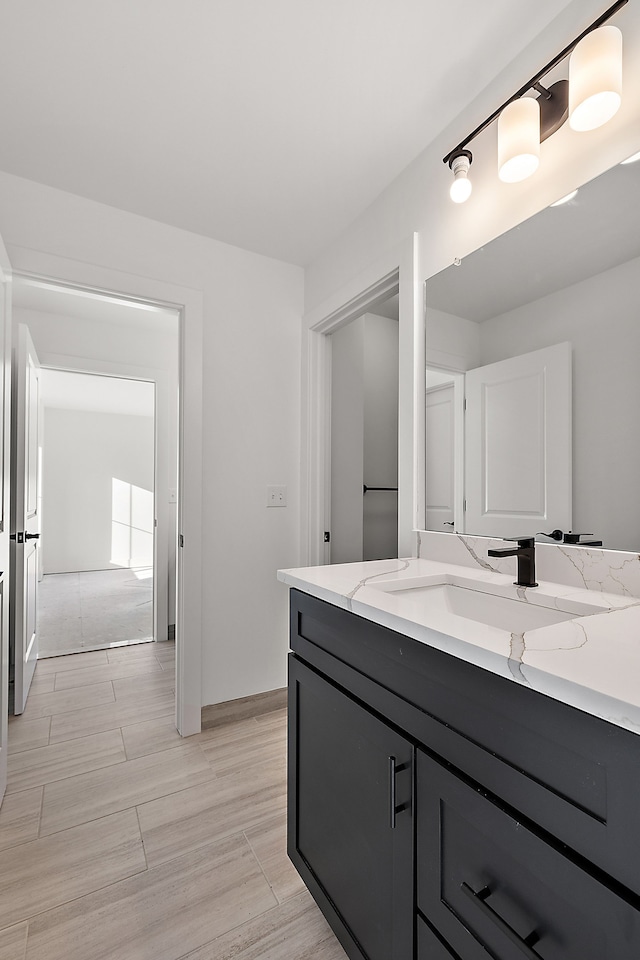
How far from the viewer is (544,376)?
52.2 inches

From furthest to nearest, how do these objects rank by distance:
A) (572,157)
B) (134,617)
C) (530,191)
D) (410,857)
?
1. (134,617)
2. (530,191)
3. (572,157)
4. (410,857)

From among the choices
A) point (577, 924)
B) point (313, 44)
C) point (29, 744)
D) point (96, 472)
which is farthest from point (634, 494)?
point (96, 472)

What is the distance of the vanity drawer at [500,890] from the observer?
0.55 m

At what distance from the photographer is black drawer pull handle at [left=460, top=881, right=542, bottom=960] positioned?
24.7 inches

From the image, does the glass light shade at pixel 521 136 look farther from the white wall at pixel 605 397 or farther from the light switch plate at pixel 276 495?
the light switch plate at pixel 276 495

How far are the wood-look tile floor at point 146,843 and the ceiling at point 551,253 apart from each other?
182cm

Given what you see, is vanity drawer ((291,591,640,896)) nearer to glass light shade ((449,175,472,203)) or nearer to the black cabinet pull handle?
the black cabinet pull handle

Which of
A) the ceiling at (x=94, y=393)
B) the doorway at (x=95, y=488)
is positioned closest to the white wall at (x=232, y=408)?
the ceiling at (x=94, y=393)

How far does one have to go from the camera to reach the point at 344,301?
223 cm

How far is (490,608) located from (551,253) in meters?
0.97

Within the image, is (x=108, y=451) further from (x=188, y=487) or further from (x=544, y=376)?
(x=544, y=376)

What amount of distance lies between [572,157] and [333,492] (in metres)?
1.90

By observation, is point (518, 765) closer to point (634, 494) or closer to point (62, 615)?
point (634, 494)

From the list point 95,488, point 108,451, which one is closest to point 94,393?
point 108,451
